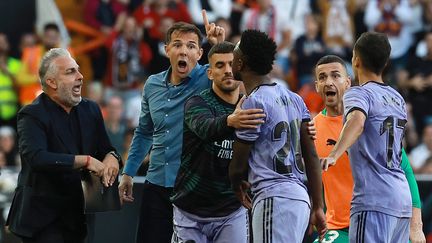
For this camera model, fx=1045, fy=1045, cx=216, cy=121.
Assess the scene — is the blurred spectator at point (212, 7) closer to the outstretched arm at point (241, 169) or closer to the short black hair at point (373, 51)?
the short black hair at point (373, 51)

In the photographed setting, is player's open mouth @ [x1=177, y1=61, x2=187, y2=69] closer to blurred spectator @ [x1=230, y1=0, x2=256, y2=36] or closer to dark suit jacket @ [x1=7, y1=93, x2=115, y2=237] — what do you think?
dark suit jacket @ [x1=7, y1=93, x2=115, y2=237]

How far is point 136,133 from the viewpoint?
9625 mm

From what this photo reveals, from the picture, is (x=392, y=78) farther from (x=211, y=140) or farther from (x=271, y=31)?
(x=211, y=140)

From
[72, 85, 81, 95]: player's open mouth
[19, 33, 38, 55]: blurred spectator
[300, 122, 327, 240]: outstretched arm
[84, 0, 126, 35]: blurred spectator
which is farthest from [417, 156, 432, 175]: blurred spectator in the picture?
[72, 85, 81, 95]: player's open mouth

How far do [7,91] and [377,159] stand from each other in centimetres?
947

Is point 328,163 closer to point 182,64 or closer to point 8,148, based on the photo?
point 182,64

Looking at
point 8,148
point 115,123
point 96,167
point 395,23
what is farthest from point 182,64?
point 395,23

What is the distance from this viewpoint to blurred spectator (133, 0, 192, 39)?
1681cm

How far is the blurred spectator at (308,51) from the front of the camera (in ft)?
55.4

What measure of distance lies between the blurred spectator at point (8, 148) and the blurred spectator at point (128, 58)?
222 centimetres

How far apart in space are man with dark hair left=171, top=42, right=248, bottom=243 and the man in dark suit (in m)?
0.60

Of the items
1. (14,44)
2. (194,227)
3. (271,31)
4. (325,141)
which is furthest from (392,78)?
(194,227)

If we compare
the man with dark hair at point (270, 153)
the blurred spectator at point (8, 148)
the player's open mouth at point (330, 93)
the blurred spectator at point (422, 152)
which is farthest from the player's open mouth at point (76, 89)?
the blurred spectator at point (422, 152)

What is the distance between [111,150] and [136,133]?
3.36 feet
